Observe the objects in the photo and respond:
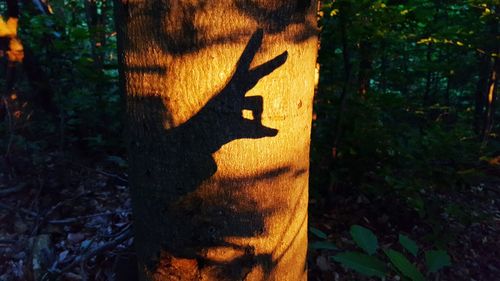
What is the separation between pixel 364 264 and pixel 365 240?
0.61ft

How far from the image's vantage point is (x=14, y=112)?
3.57 metres

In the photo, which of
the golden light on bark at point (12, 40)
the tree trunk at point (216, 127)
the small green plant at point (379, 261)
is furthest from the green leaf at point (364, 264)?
the golden light on bark at point (12, 40)

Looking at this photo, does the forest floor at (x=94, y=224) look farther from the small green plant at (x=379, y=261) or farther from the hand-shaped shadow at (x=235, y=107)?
the hand-shaped shadow at (x=235, y=107)

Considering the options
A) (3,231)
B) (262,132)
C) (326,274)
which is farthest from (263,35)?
(3,231)

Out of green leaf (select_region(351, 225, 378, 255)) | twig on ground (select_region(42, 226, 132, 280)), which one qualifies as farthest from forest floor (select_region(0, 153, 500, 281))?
green leaf (select_region(351, 225, 378, 255))

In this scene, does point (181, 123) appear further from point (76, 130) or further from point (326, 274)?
point (76, 130)

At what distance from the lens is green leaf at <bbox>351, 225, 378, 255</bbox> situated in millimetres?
1626

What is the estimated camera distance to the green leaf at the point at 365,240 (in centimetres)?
163

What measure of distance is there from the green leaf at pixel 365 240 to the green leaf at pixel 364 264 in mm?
103

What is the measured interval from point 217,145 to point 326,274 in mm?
2174

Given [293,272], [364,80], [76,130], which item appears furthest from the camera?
[76,130]

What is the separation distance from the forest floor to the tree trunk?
63.0 inches

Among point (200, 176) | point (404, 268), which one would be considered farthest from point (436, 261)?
point (200, 176)

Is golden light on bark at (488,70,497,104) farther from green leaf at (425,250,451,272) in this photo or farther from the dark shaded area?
the dark shaded area
